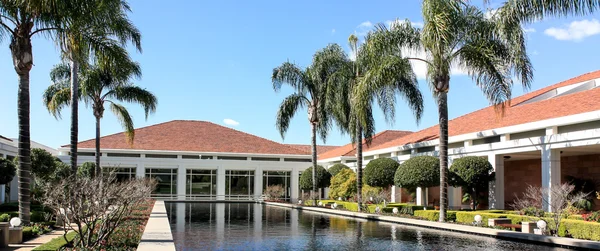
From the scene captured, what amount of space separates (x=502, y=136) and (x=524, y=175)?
486 cm

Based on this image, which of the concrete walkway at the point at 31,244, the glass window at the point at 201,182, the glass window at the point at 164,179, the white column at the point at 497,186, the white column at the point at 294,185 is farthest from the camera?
the white column at the point at 294,185

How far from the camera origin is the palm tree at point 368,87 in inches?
904

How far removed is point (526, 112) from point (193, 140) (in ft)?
97.8

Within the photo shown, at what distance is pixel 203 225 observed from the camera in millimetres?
Result: 21312

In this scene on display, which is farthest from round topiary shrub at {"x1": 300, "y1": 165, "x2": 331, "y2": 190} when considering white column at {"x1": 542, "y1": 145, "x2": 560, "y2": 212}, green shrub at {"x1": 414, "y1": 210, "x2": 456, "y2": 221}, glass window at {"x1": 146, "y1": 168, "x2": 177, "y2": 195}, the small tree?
white column at {"x1": 542, "y1": 145, "x2": 560, "y2": 212}

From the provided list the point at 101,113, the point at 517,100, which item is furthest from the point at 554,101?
the point at 101,113

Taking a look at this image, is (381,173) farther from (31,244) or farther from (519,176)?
(31,244)

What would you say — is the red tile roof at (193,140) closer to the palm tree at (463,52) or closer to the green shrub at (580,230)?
the palm tree at (463,52)

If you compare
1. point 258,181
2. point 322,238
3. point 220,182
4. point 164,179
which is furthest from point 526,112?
point 164,179

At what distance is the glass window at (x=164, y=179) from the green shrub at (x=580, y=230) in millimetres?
34428

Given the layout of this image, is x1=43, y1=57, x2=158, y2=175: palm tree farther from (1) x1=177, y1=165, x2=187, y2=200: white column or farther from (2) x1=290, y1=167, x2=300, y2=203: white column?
(2) x1=290, y1=167, x2=300, y2=203: white column

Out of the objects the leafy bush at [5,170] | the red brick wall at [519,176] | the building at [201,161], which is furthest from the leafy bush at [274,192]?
the leafy bush at [5,170]

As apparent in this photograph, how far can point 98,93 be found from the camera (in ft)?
101

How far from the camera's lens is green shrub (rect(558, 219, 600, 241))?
1675 centimetres
